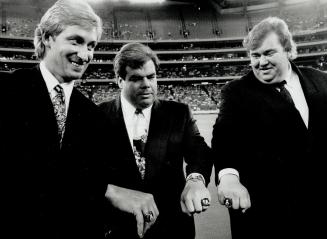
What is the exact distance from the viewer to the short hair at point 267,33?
102 inches

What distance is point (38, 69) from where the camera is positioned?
1641 millimetres

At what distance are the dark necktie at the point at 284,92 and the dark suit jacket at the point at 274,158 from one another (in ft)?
0.15

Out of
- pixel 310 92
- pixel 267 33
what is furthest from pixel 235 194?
pixel 267 33

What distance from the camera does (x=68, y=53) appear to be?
1.68 metres

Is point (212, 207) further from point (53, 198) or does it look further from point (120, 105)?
point (53, 198)

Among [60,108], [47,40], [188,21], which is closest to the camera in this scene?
[60,108]

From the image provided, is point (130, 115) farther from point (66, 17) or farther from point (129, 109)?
point (66, 17)

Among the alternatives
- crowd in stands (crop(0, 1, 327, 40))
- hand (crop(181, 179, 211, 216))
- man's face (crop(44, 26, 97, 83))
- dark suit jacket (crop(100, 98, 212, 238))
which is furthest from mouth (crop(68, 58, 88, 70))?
crowd in stands (crop(0, 1, 327, 40))

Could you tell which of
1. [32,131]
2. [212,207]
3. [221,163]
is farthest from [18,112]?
[212,207]

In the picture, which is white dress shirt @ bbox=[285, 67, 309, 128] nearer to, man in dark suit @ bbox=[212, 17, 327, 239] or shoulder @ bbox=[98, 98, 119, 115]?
man in dark suit @ bbox=[212, 17, 327, 239]

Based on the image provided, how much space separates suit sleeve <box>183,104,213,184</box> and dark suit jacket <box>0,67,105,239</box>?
0.66 m

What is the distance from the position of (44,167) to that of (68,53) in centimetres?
65

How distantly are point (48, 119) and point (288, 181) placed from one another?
5.24ft

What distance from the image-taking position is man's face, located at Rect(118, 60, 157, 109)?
2.38 m
